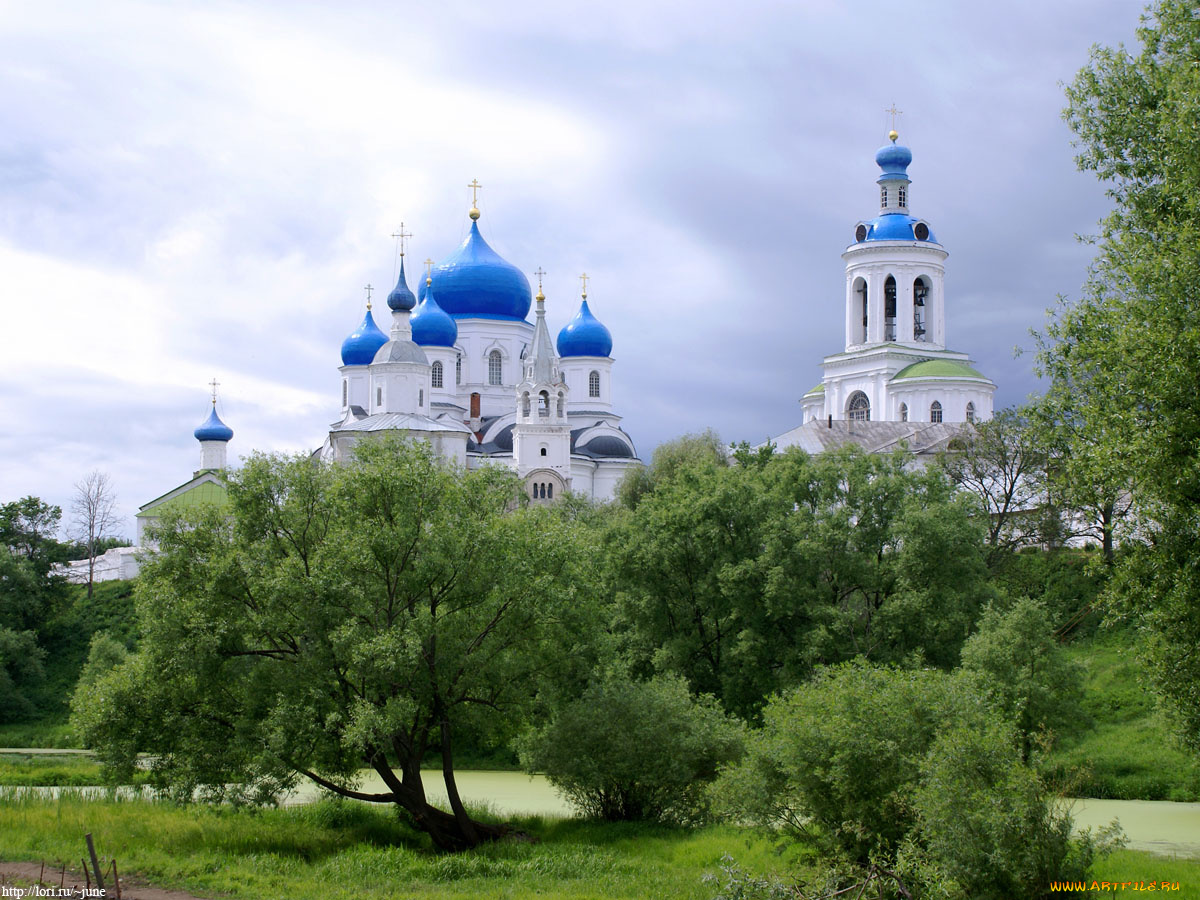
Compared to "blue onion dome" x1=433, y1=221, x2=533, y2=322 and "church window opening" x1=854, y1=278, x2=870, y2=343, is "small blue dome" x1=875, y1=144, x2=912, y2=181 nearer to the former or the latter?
"church window opening" x1=854, y1=278, x2=870, y2=343

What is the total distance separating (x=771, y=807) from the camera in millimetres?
14172

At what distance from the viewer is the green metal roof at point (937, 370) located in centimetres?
4884

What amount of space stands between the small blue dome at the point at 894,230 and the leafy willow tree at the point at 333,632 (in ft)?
127

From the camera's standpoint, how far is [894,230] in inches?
2100

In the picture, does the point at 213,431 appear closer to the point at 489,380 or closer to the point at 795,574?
the point at 489,380

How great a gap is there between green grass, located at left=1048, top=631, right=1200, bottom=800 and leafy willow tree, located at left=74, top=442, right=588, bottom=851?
31.5ft

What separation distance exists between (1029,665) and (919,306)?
33174mm

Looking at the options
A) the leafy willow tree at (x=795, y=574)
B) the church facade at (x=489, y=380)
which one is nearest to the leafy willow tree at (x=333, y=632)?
the leafy willow tree at (x=795, y=574)

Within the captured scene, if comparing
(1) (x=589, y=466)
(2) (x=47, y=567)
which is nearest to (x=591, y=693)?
(2) (x=47, y=567)

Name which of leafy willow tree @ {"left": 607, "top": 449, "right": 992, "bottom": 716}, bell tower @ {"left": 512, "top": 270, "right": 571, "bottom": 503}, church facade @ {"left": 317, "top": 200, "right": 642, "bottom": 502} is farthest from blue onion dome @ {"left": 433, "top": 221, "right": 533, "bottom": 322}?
leafy willow tree @ {"left": 607, "top": 449, "right": 992, "bottom": 716}

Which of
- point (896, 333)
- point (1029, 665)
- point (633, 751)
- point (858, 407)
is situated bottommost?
point (633, 751)

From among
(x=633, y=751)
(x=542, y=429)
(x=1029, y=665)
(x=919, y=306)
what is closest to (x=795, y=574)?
(x=1029, y=665)

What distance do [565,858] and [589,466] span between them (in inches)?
1429

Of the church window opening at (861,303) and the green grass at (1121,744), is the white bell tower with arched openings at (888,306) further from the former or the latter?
the green grass at (1121,744)
